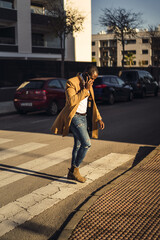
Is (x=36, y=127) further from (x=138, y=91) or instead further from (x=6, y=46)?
(x=6, y=46)

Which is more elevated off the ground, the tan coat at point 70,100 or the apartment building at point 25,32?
the apartment building at point 25,32

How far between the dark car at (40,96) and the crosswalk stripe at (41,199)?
809 centimetres

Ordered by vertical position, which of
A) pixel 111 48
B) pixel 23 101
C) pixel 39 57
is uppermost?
pixel 111 48

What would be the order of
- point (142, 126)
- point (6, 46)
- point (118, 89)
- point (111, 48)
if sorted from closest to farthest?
point (142, 126)
point (118, 89)
point (6, 46)
point (111, 48)

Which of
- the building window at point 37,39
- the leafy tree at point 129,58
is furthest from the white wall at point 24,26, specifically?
the leafy tree at point 129,58

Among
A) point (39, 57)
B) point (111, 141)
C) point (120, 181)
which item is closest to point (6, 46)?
point (39, 57)

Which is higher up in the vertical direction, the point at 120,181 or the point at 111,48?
the point at 111,48

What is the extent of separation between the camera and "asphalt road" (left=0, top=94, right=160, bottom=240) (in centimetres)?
426

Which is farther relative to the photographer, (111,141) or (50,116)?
(50,116)

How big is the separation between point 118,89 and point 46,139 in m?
11.1

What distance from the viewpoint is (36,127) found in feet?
37.9

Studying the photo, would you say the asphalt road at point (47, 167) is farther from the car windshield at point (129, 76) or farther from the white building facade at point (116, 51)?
the white building facade at point (116, 51)

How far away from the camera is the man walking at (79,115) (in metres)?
5.19

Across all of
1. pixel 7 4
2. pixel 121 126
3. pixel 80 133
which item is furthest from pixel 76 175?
pixel 7 4
